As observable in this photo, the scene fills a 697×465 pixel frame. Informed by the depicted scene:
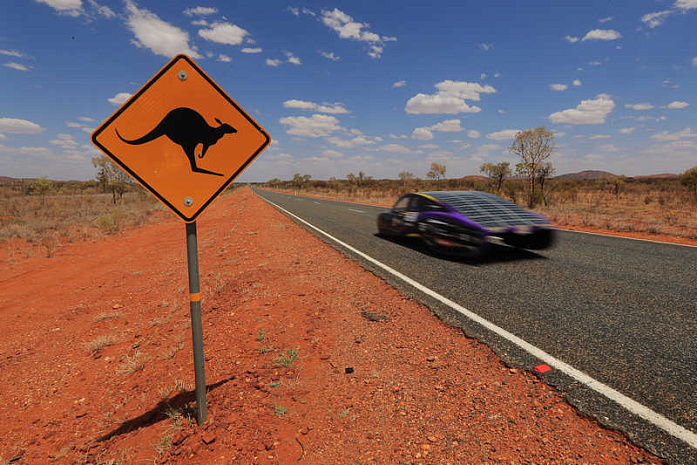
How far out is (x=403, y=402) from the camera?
211 cm

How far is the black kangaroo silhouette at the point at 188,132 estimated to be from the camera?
1.70m

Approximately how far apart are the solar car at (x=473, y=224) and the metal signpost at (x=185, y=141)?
446 centimetres

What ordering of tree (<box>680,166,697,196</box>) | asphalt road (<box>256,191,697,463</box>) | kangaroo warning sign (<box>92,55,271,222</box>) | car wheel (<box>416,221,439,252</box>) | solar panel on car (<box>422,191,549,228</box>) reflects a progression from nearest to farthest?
kangaroo warning sign (<box>92,55,271,222</box>) < asphalt road (<box>256,191,697,463</box>) < solar panel on car (<box>422,191,549,228</box>) < car wheel (<box>416,221,439,252</box>) < tree (<box>680,166,697,196</box>)

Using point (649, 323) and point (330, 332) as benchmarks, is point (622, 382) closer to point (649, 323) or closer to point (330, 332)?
point (649, 323)

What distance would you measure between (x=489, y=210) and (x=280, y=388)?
4.97 metres

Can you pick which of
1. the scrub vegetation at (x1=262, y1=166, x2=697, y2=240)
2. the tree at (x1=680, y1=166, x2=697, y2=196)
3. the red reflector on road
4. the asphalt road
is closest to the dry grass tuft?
the asphalt road

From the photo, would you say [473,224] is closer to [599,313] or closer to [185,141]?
[599,313]

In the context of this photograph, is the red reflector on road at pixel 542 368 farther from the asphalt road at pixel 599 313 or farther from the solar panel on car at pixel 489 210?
the solar panel on car at pixel 489 210

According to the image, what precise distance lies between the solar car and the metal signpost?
4458mm

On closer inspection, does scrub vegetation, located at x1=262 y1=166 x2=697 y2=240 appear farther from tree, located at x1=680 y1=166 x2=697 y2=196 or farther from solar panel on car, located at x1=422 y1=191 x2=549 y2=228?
solar panel on car, located at x1=422 y1=191 x2=549 y2=228

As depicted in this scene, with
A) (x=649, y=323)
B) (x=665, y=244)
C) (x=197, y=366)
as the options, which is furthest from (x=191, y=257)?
(x=665, y=244)

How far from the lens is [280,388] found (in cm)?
231

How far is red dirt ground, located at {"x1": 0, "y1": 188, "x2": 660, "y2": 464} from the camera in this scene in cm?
178

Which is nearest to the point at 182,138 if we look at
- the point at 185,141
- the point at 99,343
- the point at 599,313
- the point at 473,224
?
the point at 185,141
